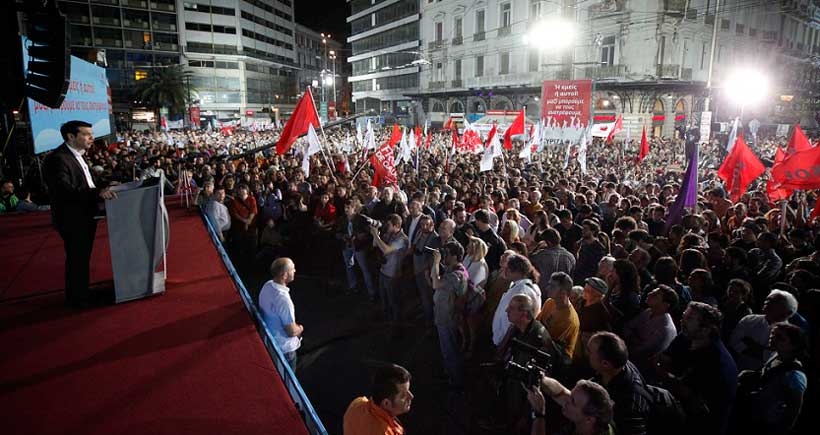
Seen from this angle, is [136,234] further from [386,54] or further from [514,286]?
[386,54]

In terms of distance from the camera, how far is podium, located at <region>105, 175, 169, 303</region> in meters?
4.24

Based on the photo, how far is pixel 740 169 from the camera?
10.0 m

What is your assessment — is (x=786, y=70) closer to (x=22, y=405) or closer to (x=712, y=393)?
(x=712, y=393)

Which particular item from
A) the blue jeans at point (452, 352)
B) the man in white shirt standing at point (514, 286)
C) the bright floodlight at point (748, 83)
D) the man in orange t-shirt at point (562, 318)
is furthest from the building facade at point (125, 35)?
the man in orange t-shirt at point (562, 318)

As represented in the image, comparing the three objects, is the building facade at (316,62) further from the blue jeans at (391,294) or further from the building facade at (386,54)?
the blue jeans at (391,294)

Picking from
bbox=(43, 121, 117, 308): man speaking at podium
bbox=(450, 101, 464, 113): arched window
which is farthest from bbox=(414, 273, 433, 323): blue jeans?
bbox=(450, 101, 464, 113): arched window

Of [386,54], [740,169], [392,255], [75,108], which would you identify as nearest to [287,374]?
[392,255]

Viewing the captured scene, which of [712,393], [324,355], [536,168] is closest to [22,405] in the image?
[324,355]

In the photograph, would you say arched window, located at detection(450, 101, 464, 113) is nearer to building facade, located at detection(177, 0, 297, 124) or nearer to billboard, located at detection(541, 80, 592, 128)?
building facade, located at detection(177, 0, 297, 124)

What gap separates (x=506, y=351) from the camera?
4191 mm

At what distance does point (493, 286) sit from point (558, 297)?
4.65 ft

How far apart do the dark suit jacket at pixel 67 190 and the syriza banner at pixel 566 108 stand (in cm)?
1641

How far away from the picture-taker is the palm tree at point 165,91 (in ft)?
181

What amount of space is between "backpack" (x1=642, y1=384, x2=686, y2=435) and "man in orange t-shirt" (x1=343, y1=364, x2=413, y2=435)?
1.56m
